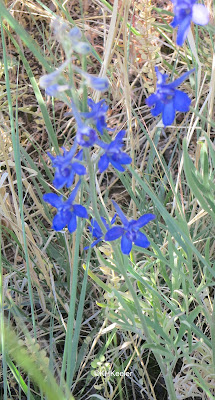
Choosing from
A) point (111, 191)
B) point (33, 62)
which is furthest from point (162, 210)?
point (33, 62)

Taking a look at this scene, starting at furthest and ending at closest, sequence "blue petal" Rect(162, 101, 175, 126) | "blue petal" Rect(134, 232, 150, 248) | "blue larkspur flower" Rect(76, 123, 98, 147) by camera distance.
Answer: "blue petal" Rect(134, 232, 150, 248)
"blue petal" Rect(162, 101, 175, 126)
"blue larkspur flower" Rect(76, 123, 98, 147)

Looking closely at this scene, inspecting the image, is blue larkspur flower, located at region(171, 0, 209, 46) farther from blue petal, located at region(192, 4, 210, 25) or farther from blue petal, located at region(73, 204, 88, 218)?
blue petal, located at region(73, 204, 88, 218)

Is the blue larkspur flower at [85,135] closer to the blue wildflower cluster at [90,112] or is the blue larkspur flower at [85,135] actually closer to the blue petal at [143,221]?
the blue wildflower cluster at [90,112]

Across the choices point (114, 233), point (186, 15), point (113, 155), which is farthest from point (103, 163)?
point (186, 15)

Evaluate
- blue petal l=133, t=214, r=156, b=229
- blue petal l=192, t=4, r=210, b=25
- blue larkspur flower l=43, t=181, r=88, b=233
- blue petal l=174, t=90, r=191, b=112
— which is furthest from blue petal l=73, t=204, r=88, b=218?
blue petal l=192, t=4, r=210, b=25

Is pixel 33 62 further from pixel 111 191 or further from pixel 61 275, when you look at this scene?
pixel 61 275

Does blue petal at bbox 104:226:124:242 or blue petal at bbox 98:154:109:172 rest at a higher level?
blue petal at bbox 98:154:109:172
